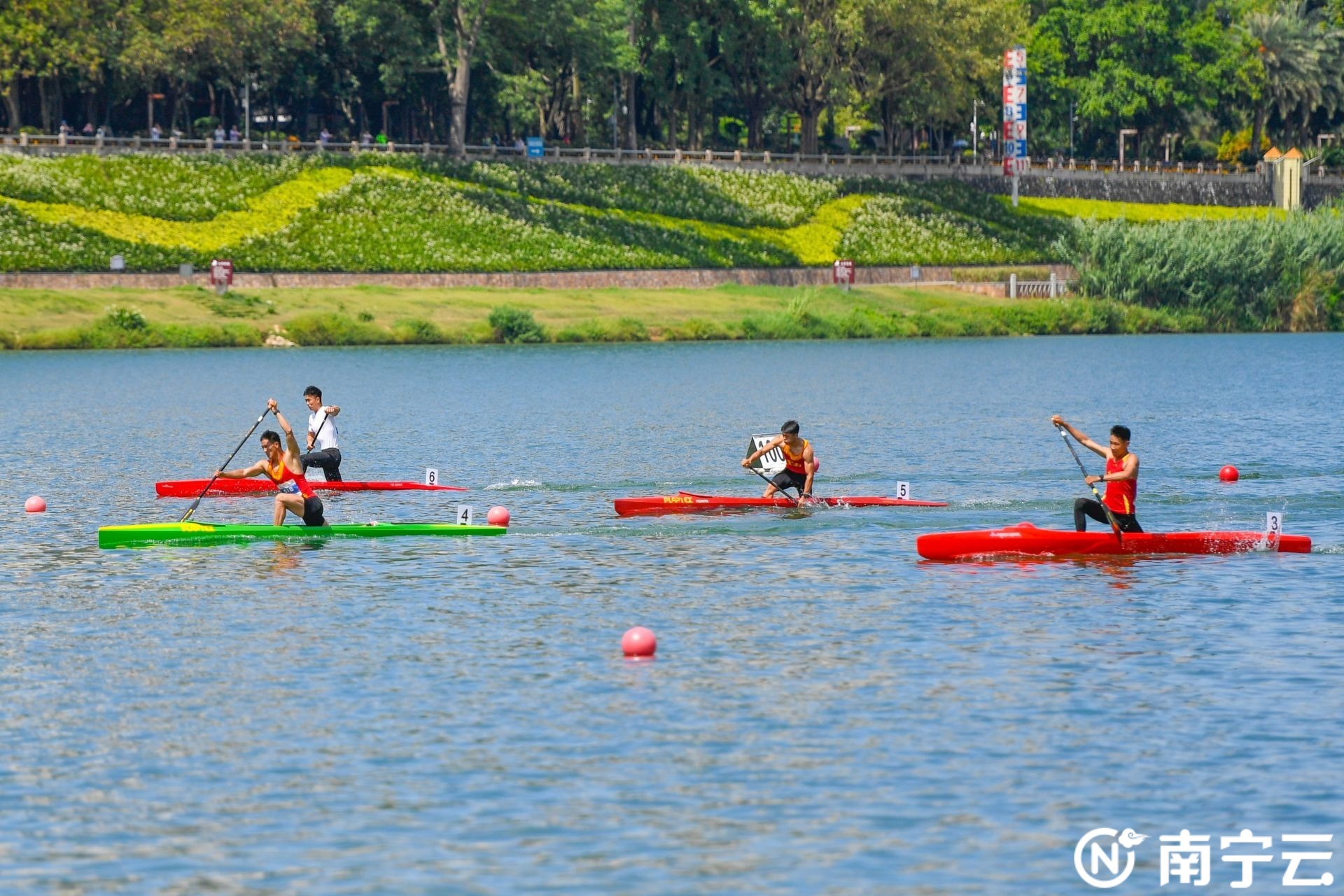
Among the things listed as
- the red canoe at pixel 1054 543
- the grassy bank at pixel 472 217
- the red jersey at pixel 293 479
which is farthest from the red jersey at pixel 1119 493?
the grassy bank at pixel 472 217

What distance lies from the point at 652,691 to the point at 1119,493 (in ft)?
35.8

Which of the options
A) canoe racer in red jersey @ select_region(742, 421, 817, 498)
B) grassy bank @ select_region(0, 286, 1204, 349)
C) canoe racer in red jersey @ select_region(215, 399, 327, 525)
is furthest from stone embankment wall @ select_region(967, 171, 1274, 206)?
canoe racer in red jersey @ select_region(215, 399, 327, 525)

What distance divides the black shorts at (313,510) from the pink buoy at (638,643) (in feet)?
31.3

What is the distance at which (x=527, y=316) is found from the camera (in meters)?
92.9

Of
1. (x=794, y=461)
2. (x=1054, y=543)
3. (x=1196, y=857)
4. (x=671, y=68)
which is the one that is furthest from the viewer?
(x=671, y=68)

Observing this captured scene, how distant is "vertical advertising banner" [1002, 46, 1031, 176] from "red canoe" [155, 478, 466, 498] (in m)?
87.4

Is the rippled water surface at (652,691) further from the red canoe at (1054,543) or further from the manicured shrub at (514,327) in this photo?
the manicured shrub at (514,327)

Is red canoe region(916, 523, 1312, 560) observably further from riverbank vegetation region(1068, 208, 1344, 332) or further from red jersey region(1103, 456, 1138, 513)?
riverbank vegetation region(1068, 208, 1344, 332)

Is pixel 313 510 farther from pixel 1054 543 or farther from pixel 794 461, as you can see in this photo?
pixel 1054 543

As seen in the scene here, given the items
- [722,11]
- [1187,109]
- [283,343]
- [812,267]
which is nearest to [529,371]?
[283,343]

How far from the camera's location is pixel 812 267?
110m

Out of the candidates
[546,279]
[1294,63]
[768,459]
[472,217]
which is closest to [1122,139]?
[1294,63]

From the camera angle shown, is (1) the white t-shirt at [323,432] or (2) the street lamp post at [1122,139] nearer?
(1) the white t-shirt at [323,432]

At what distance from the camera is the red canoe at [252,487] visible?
39.4 m
